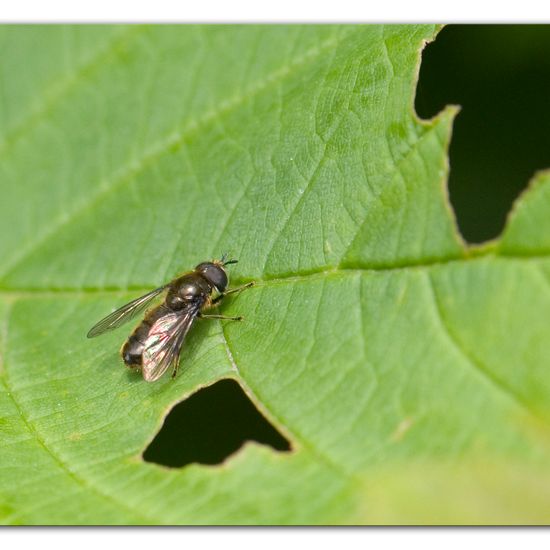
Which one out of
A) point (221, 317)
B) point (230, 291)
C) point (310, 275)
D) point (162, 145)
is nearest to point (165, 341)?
point (221, 317)

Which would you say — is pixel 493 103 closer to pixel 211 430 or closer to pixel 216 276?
pixel 216 276

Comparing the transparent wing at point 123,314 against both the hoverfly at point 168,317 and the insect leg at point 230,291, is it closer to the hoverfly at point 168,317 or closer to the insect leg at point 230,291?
the hoverfly at point 168,317

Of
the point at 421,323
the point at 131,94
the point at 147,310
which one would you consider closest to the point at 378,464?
the point at 421,323

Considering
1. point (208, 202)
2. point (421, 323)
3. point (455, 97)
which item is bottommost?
point (421, 323)

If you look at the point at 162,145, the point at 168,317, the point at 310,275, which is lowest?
the point at 310,275

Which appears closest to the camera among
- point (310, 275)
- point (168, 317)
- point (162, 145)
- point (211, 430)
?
point (310, 275)

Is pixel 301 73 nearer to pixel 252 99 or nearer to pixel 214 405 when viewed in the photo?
pixel 252 99
